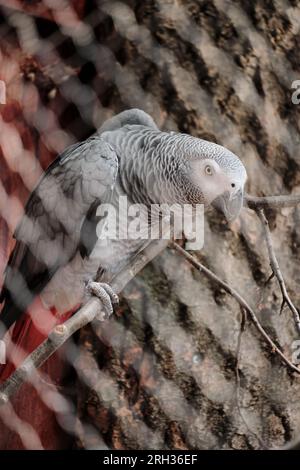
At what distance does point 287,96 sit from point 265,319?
38cm

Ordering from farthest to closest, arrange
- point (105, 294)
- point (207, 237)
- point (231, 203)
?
point (207, 237)
point (105, 294)
point (231, 203)

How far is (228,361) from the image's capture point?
119 centimetres

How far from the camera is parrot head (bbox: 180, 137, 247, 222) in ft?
3.02

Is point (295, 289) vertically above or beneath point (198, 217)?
beneath

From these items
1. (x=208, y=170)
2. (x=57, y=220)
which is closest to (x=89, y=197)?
(x=57, y=220)

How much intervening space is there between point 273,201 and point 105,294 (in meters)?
0.28

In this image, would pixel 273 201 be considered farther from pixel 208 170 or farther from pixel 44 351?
pixel 44 351

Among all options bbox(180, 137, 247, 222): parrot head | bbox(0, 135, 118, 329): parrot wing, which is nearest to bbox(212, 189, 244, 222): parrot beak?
bbox(180, 137, 247, 222): parrot head

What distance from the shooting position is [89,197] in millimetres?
1014

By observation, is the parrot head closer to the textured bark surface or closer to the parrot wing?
the parrot wing

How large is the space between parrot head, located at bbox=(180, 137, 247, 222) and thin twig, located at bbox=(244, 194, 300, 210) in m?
0.05
